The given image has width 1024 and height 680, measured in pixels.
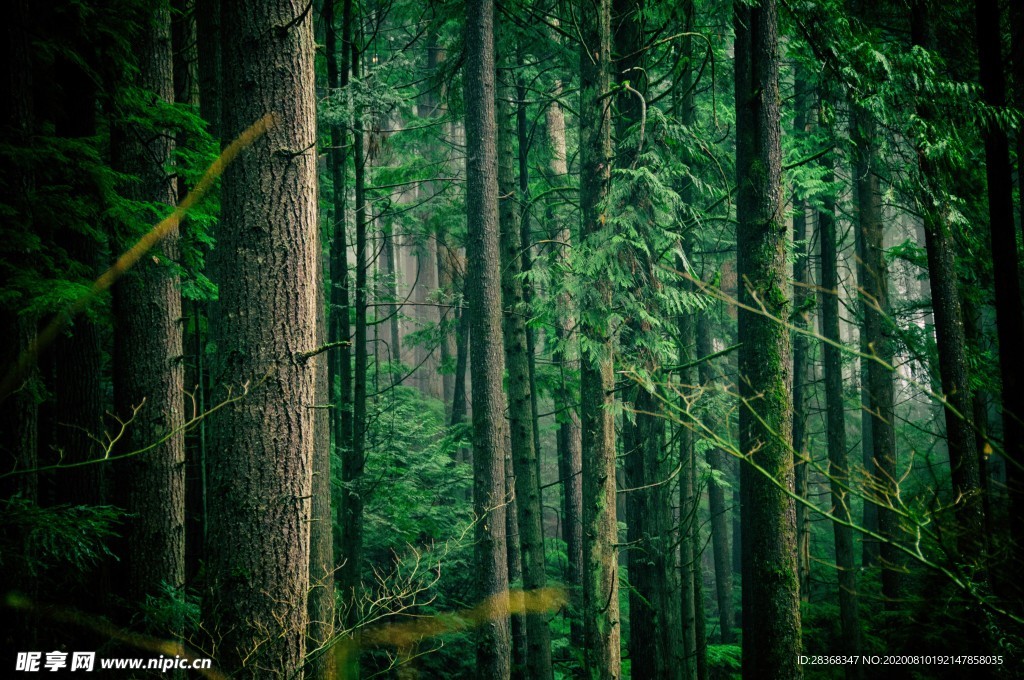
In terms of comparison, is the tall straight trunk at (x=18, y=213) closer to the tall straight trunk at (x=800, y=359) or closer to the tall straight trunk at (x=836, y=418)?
the tall straight trunk at (x=836, y=418)

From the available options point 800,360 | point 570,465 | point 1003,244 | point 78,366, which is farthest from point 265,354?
point 800,360

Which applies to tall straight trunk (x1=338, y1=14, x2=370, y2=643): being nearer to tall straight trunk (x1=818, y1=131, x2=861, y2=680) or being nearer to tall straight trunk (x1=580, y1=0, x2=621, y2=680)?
tall straight trunk (x1=580, y1=0, x2=621, y2=680)

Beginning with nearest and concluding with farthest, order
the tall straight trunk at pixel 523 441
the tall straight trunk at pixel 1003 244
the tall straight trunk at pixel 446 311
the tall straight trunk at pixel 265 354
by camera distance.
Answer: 1. the tall straight trunk at pixel 265 354
2. the tall straight trunk at pixel 1003 244
3. the tall straight trunk at pixel 523 441
4. the tall straight trunk at pixel 446 311

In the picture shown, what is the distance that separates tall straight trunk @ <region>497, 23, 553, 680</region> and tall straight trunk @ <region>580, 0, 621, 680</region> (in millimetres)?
2289

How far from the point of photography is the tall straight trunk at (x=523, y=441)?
8594mm

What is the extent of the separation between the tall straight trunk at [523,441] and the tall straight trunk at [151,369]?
15.5 feet

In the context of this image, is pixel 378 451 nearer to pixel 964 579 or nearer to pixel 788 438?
pixel 788 438

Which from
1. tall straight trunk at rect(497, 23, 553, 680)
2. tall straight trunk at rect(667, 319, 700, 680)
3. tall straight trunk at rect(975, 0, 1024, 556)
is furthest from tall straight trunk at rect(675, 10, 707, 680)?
tall straight trunk at rect(975, 0, 1024, 556)

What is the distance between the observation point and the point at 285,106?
384 cm

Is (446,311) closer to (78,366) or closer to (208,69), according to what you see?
(208,69)

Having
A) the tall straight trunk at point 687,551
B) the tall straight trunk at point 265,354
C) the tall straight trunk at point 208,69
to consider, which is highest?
the tall straight trunk at point 208,69

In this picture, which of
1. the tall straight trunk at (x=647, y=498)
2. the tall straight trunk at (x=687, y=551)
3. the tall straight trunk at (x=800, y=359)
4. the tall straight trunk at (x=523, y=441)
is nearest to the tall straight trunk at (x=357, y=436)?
the tall straight trunk at (x=523, y=441)

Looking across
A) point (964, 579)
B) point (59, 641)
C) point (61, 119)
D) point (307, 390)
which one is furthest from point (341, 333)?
point (964, 579)

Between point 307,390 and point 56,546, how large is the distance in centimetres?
296
